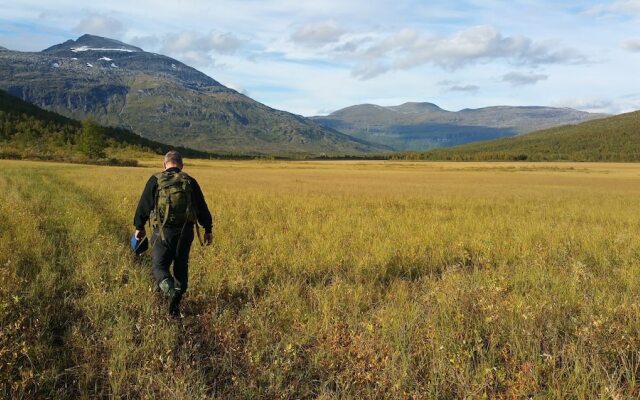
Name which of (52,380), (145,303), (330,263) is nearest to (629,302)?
(330,263)

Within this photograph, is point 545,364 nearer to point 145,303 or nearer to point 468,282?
point 468,282

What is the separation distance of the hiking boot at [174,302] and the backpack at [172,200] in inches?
31.6

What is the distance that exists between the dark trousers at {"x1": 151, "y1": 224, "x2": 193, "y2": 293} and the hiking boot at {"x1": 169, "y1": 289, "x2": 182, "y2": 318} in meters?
0.15

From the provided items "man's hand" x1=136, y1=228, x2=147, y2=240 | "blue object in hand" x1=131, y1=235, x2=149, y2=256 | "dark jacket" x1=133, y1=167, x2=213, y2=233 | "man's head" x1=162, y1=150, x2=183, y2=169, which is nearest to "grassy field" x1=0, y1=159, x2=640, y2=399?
"blue object in hand" x1=131, y1=235, x2=149, y2=256

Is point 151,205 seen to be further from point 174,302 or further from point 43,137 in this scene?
point 43,137

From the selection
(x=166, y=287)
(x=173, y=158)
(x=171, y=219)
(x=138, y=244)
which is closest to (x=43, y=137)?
(x=138, y=244)

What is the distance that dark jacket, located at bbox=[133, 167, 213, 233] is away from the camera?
6.25 meters

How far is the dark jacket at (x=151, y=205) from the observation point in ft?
20.5

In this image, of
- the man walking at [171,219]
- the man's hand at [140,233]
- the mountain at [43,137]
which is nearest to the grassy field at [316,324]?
the man walking at [171,219]

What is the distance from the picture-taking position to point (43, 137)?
113 meters

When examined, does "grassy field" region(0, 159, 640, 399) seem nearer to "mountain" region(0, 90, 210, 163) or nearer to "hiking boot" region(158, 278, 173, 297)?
"hiking boot" region(158, 278, 173, 297)

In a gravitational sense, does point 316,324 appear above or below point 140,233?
below

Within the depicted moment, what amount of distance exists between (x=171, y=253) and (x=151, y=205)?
71 centimetres

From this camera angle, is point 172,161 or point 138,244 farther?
point 138,244
